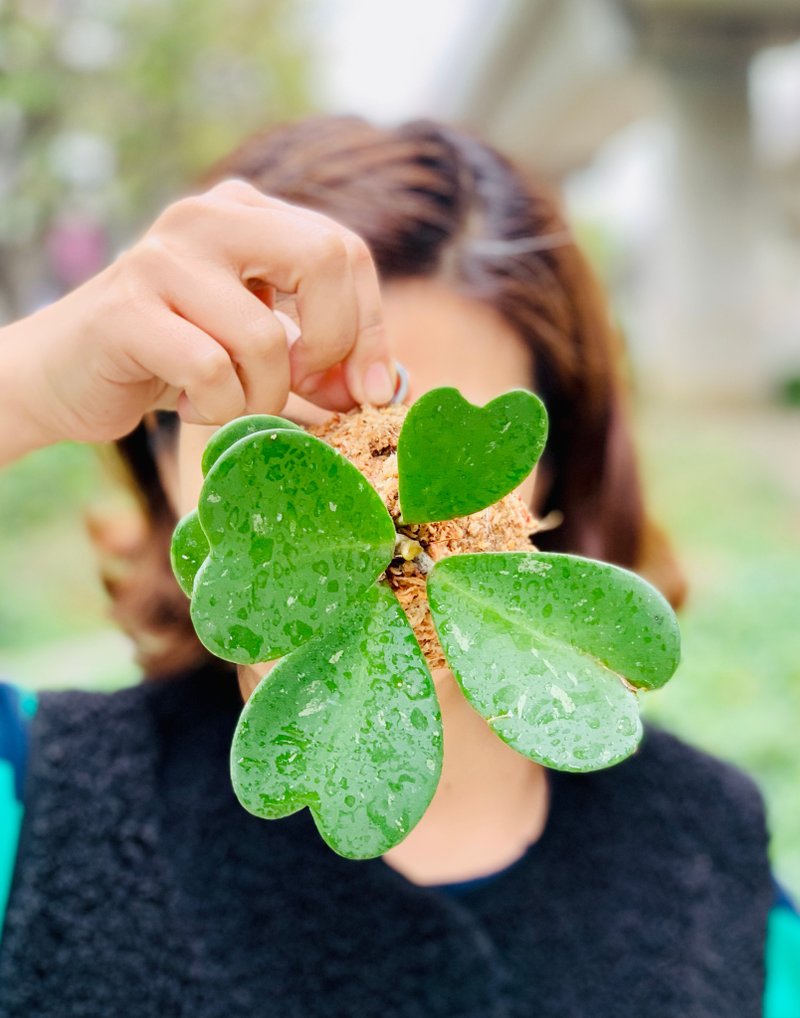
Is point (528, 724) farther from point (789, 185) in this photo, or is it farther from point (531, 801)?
point (789, 185)

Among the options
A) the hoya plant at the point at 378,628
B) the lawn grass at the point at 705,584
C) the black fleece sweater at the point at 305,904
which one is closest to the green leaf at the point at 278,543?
the hoya plant at the point at 378,628

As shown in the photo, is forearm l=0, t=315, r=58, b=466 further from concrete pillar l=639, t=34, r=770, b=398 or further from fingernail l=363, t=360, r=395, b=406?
concrete pillar l=639, t=34, r=770, b=398

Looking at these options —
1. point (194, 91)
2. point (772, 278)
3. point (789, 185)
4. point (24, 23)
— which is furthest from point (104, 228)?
point (772, 278)

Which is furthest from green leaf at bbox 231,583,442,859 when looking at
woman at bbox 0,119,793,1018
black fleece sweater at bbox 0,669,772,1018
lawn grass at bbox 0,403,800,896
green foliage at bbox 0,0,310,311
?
green foliage at bbox 0,0,310,311

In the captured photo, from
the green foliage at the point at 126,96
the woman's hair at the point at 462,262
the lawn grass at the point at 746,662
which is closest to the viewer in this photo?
the woman's hair at the point at 462,262

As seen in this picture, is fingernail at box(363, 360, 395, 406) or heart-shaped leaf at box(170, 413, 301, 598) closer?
heart-shaped leaf at box(170, 413, 301, 598)

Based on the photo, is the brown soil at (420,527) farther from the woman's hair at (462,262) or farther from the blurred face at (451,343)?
the woman's hair at (462,262)
